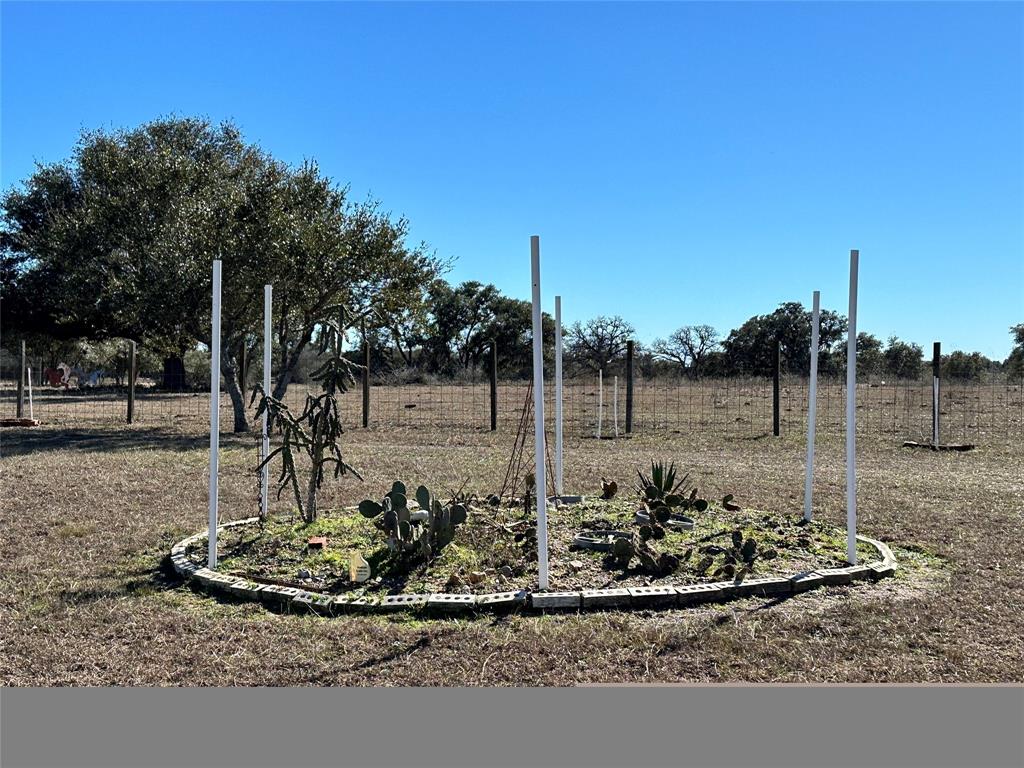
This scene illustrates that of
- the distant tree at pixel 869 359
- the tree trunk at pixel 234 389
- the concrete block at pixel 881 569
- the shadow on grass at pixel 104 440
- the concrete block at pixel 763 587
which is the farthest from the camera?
the distant tree at pixel 869 359

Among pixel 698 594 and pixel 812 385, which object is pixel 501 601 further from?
pixel 812 385

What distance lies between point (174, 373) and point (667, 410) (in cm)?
1825

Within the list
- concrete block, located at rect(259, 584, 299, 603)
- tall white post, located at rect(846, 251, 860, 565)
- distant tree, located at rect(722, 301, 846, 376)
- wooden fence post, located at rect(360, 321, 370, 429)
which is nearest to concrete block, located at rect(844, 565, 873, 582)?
tall white post, located at rect(846, 251, 860, 565)

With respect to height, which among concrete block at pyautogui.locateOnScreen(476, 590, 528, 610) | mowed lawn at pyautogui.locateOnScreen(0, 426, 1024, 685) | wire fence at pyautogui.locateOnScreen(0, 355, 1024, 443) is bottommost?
mowed lawn at pyautogui.locateOnScreen(0, 426, 1024, 685)

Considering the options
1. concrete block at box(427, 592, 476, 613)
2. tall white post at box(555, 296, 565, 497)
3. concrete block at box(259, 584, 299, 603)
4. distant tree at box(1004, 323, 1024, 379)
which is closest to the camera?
concrete block at box(427, 592, 476, 613)

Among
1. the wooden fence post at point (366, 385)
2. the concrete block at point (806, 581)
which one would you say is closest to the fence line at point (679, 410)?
the wooden fence post at point (366, 385)

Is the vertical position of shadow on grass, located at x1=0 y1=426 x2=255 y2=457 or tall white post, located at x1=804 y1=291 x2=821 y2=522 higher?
tall white post, located at x1=804 y1=291 x2=821 y2=522

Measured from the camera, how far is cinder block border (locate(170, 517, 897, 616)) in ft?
12.7

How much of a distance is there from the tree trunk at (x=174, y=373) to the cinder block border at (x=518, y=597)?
2117 cm

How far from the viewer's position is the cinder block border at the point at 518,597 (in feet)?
12.7

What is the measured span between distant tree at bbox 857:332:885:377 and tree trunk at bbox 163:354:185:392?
21.0 m

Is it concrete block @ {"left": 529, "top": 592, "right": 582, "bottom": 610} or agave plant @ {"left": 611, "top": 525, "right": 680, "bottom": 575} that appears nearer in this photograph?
concrete block @ {"left": 529, "top": 592, "right": 582, "bottom": 610}

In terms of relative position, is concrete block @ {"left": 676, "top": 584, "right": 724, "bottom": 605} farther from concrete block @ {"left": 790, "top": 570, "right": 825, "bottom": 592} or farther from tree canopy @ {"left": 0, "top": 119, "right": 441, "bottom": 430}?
tree canopy @ {"left": 0, "top": 119, "right": 441, "bottom": 430}

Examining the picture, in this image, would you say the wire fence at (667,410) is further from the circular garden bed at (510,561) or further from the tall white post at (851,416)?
the tall white post at (851,416)
